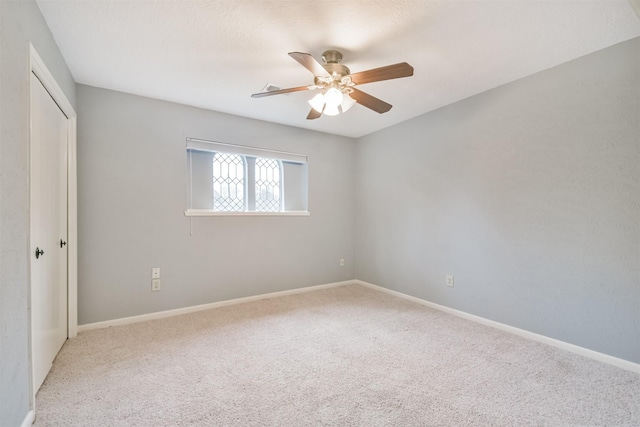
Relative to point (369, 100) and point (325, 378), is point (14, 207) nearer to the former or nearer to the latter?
point (325, 378)

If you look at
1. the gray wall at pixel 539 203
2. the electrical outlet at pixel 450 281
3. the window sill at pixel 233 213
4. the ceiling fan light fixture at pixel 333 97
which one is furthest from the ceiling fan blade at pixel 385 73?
the electrical outlet at pixel 450 281

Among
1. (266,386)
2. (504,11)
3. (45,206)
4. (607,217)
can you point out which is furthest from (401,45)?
(45,206)

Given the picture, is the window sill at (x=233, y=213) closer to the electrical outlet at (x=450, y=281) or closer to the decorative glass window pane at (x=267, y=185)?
the decorative glass window pane at (x=267, y=185)

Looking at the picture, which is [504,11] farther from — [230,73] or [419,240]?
[419,240]

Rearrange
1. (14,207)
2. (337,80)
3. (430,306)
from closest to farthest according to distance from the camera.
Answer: (14,207) → (337,80) → (430,306)

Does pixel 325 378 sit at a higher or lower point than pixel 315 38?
lower


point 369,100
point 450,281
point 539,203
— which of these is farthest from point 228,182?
point 539,203

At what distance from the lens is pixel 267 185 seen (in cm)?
366

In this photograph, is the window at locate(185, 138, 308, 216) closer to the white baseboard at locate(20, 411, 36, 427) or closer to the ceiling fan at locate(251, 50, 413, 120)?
the ceiling fan at locate(251, 50, 413, 120)

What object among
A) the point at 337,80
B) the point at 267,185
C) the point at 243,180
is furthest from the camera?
the point at 267,185

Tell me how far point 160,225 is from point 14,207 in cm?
161

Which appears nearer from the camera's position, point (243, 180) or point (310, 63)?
point (310, 63)

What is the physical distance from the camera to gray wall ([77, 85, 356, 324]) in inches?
101

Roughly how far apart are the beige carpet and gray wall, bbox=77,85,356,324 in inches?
15.9
